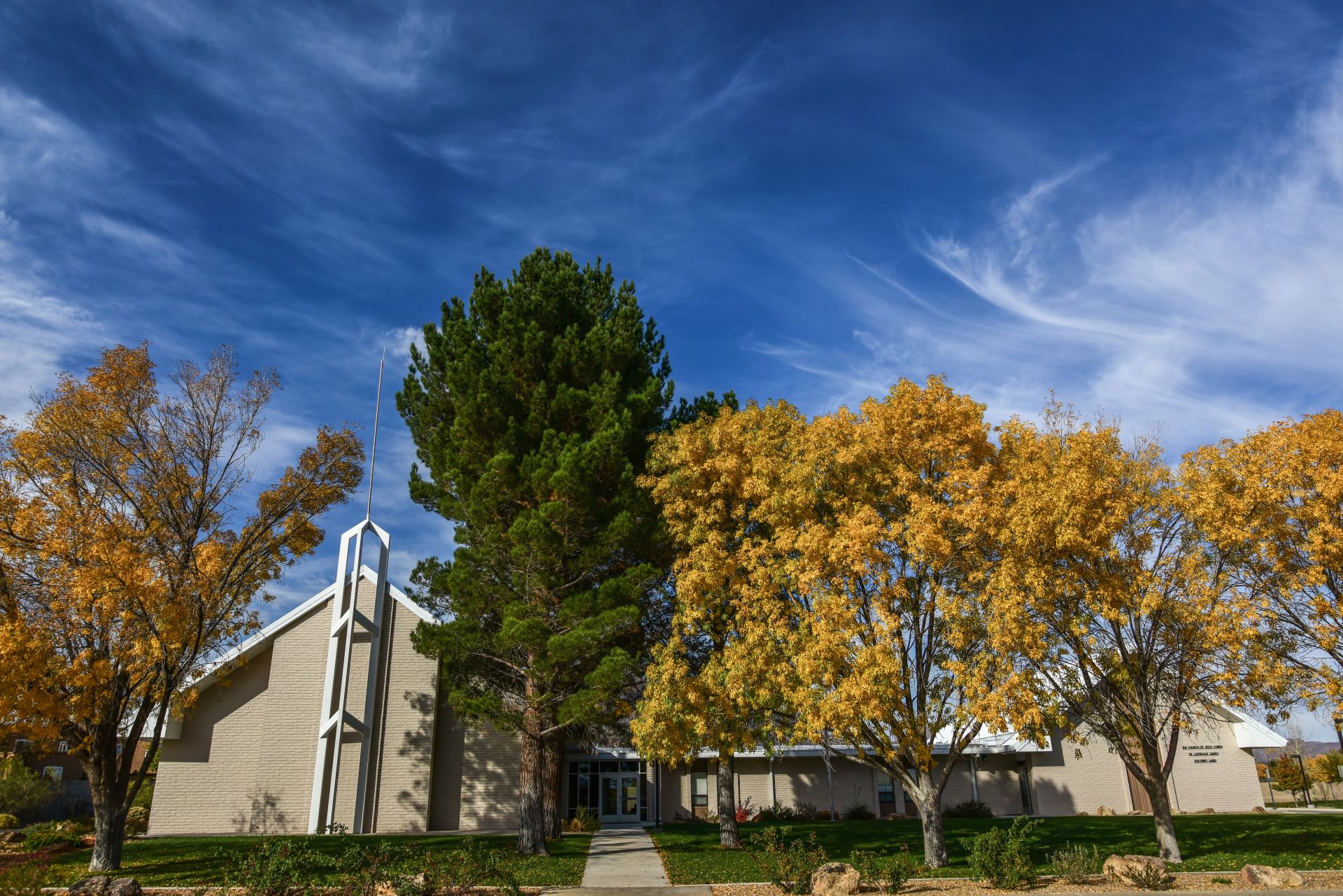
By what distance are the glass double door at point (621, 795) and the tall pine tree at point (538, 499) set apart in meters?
11.8

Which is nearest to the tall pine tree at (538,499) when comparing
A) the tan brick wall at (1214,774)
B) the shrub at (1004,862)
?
the shrub at (1004,862)

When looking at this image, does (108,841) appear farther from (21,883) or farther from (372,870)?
(372,870)

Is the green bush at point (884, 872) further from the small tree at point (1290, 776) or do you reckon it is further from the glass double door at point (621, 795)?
the small tree at point (1290, 776)

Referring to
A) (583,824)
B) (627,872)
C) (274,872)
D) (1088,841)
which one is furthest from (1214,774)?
(274,872)

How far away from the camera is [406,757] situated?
29594 millimetres

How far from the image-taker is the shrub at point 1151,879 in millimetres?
13070

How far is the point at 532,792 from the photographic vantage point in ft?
66.6

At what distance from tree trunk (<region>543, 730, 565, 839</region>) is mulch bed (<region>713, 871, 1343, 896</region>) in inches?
446

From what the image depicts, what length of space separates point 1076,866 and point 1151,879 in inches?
53.9

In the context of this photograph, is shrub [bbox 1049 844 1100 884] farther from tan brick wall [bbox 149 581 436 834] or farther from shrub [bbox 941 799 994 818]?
tan brick wall [bbox 149 581 436 834]

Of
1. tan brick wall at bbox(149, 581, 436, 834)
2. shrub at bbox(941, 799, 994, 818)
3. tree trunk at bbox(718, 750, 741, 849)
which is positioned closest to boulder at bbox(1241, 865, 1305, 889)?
tree trunk at bbox(718, 750, 741, 849)

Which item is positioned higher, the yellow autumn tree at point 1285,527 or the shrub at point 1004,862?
the yellow autumn tree at point 1285,527

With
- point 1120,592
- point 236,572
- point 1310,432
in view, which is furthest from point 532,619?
Answer: point 1310,432

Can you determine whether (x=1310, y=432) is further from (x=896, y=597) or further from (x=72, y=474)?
(x=72, y=474)
